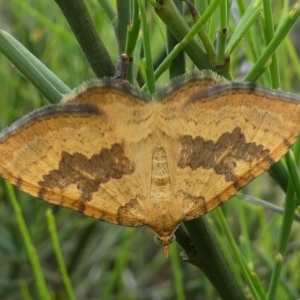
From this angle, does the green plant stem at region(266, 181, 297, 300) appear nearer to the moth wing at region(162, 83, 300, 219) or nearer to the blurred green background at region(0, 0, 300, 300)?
the moth wing at region(162, 83, 300, 219)

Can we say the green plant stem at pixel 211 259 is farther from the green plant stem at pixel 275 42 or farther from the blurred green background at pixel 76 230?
the blurred green background at pixel 76 230

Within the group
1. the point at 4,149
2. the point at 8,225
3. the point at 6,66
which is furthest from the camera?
the point at 6,66

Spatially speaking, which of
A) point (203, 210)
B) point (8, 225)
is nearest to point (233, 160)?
point (203, 210)

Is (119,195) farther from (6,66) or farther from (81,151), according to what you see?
(6,66)

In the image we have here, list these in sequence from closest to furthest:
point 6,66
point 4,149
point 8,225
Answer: point 4,149, point 8,225, point 6,66

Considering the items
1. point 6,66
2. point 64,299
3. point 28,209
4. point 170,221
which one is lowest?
point 170,221

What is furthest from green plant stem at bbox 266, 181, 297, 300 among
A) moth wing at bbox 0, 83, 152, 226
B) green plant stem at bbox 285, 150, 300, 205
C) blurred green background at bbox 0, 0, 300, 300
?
blurred green background at bbox 0, 0, 300, 300

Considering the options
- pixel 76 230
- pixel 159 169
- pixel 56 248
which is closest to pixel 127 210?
pixel 159 169
